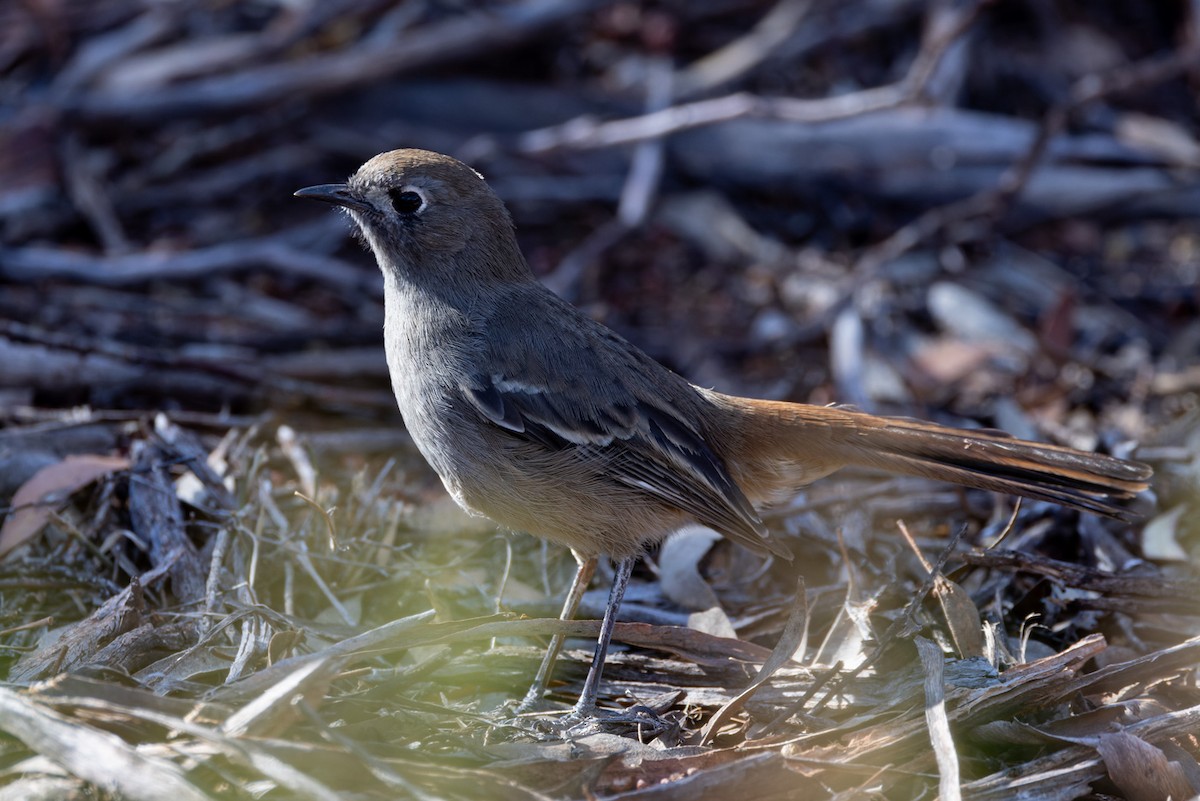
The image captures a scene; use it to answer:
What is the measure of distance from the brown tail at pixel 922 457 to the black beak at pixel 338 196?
5.45ft

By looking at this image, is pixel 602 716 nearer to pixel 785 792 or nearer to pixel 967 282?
pixel 785 792

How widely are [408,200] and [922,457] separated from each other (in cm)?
223

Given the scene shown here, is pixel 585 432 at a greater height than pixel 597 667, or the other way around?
pixel 585 432

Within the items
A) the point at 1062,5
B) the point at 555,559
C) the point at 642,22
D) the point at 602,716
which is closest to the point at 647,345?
the point at 555,559

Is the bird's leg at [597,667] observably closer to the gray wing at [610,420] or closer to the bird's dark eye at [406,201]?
the gray wing at [610,420]

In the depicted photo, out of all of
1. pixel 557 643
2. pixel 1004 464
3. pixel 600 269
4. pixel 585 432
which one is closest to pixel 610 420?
pixel 585 432

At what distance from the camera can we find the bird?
4.27 metres

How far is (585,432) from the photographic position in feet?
14.5

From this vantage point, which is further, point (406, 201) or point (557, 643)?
point (406, 201)

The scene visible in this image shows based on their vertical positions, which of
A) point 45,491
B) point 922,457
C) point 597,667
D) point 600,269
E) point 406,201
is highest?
point 406,201

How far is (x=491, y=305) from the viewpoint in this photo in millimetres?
4754

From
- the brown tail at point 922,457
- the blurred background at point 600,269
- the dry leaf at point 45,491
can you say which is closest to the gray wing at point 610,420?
the brown tail at point 922,457

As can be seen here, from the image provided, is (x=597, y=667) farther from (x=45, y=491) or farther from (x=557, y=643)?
(x=45, y=491)

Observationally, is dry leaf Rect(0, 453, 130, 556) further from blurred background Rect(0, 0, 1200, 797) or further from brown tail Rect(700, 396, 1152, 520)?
brown tail Rect(700, 396, 1152, 520)
